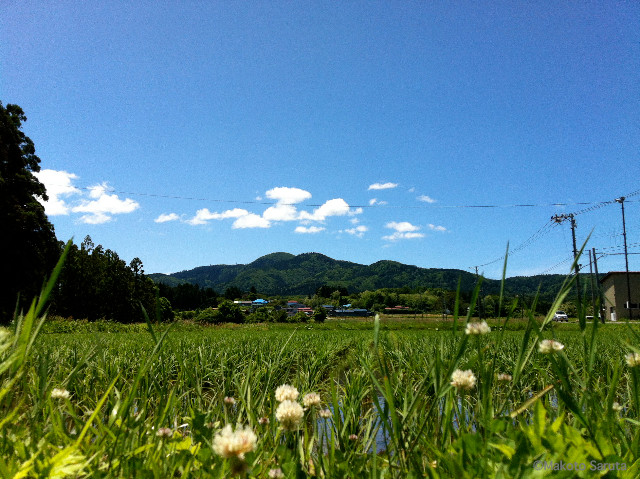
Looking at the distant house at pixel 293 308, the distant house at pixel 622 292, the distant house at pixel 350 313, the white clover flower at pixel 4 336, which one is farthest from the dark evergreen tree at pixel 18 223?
the distant house at pixel 350 313

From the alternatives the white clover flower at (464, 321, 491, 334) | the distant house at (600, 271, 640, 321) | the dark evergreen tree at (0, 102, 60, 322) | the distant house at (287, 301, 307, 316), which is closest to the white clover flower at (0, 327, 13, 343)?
the white clover flower at (464, 321, 491, 334)

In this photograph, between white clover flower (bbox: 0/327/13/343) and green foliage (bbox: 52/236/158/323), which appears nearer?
white clover flower (bbox: 0/327/13/343)

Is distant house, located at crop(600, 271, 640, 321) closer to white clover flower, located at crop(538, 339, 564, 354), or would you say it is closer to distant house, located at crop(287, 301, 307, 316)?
distant house, located at crop(287, 301, 307, 316)

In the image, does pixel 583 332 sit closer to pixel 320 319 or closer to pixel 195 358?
pixel 195 358

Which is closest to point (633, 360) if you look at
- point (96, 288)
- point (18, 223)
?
point (18, 223)

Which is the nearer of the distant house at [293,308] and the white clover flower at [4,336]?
the white clover flower at [4,336]

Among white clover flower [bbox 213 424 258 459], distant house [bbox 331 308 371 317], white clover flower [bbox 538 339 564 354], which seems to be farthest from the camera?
distant house [bbox 331 308 371 317]

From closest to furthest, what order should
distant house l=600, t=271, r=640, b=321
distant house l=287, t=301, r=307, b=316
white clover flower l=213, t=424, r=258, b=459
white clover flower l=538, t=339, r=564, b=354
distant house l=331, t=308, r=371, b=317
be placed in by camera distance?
white clover flower l=213, t=424, r=258, b=459 → white clover flower l=538, t=339, r=564, b=354 → distant house l=600, t=271, r=640, b=321 → distant house l=331, t=308, r=371, b=317 → distant house l=287, t=301, r=307, b=316

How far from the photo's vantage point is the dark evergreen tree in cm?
1788

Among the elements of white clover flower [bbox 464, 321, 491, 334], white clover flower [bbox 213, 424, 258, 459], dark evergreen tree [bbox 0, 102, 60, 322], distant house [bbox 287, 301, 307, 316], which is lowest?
distant house [bbox 287, 301, 307, 316]

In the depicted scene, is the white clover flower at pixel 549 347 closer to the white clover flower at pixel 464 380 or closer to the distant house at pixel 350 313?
the white clover flower at pixel 464 380

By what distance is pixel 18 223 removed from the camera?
1798 centimetres

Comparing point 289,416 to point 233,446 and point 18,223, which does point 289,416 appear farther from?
point 18,223

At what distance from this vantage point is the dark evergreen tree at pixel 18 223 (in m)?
17.9
